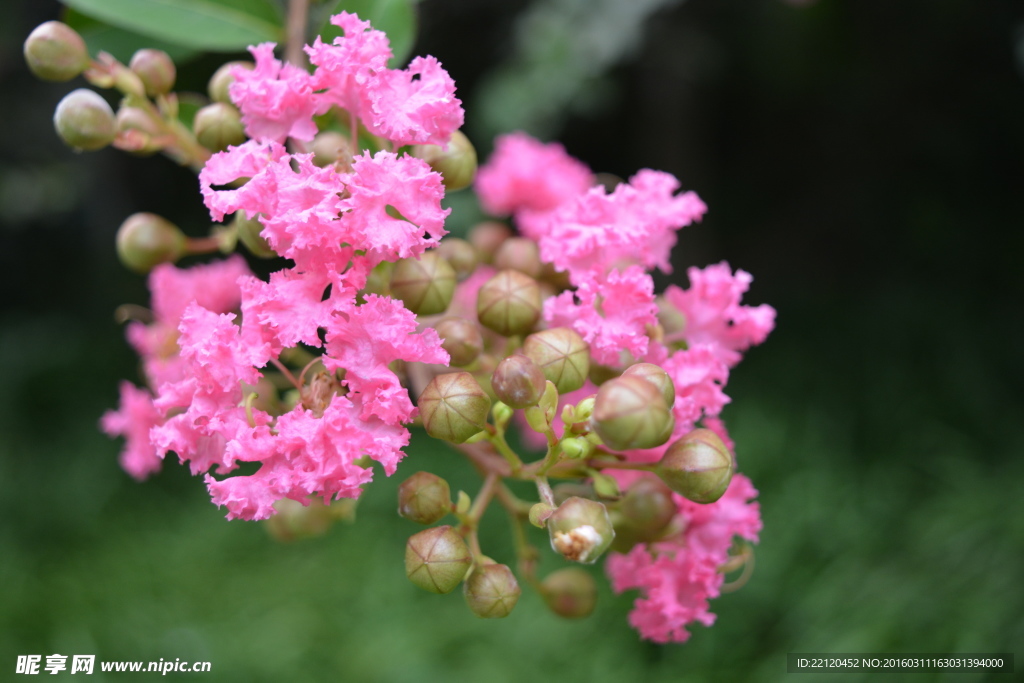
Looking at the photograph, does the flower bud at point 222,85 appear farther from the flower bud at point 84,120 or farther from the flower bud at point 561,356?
the flower bud at point 561,356

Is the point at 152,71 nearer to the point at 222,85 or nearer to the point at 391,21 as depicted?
the point at 222,85

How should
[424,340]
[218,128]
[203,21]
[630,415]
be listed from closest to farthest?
1. [630,415]
2. [424,340]
3. [218,128]
4. [203,21]

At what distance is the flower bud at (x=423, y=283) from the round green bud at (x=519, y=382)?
160mm

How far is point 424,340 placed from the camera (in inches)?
29.5

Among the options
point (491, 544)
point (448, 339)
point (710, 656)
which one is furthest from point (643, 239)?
point (491, 544)

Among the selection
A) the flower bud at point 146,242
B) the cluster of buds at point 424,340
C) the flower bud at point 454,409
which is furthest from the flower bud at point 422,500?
the flower bud at point 146,242

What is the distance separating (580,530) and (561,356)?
0.58 ft

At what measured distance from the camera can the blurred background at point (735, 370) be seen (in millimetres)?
2412

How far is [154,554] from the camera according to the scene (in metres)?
3.15

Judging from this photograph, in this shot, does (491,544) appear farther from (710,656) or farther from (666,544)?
(666,544)

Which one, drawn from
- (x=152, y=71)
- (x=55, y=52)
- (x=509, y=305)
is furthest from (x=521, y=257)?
(x=55, y=52)

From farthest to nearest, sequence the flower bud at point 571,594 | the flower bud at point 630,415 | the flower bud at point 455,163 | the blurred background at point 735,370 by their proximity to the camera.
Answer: the blurred background at point 735,370 → the flower bud at point 571,594 → the flower bud at point 455,163 → the flower bud at point 630,415

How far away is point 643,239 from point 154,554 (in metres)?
3.00

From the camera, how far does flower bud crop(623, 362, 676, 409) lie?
0.70 meters
